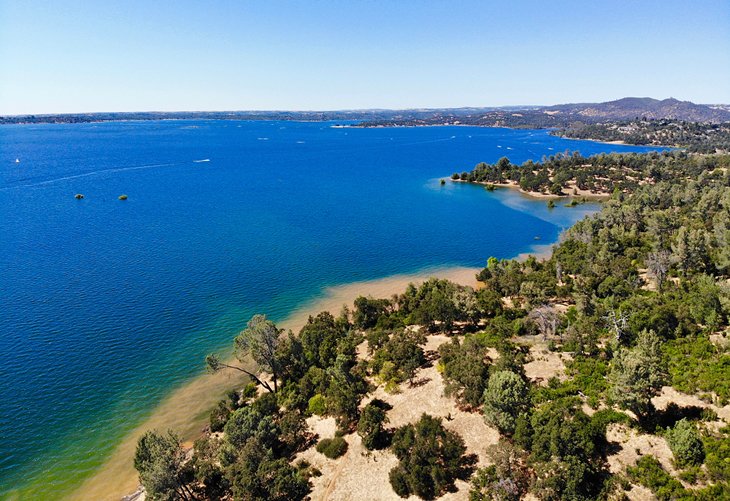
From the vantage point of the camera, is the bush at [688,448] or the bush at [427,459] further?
the bush at [427,459]

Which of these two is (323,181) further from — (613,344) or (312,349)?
(613,344)

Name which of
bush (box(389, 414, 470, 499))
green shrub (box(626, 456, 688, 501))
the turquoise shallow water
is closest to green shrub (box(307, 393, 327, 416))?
bush (box(389, 414, 470, 499))

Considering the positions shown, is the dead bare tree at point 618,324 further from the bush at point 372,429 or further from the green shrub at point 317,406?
the green shrub at point 317,406

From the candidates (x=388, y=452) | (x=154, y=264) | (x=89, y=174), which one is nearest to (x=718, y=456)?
(x=388, y=452)

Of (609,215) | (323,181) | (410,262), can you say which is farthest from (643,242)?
(323,181)

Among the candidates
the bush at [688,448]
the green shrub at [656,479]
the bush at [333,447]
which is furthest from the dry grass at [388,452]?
the bush at [688,448]

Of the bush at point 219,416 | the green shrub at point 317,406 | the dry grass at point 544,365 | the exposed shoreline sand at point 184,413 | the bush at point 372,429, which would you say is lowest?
the exposed shoreline sand at point 184,413
